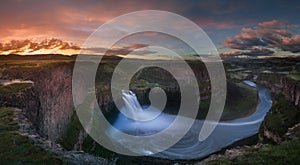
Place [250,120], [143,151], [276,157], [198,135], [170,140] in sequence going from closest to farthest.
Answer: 1. [276,157]
2. [143,151]
3. [170,140]
4. [198,135]
5. [250,120]

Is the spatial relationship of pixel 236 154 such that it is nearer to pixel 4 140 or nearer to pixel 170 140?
pixel 4 140

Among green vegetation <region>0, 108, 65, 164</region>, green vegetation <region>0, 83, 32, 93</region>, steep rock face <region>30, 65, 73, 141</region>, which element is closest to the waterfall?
steep rock face <region>30, 65, 73, 141</region>

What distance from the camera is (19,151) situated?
2078 centimetres

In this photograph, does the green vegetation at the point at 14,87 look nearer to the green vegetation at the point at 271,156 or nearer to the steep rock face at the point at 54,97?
the steep rock face at the point at 54,97

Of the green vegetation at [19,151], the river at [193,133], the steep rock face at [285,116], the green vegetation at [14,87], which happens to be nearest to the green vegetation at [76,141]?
the river at [193,133]

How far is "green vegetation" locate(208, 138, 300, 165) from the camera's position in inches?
760

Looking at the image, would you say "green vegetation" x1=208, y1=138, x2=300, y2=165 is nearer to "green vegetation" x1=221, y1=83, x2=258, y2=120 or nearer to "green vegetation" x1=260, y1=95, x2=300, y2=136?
"green vegetation" x1=260, y1=95, x2=300, y2=136

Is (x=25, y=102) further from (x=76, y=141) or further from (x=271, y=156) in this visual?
(x=76, y=141)

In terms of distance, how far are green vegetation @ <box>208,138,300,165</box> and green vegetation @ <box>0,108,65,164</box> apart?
12350 millimetres

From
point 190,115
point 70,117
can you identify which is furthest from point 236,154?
point 190,115

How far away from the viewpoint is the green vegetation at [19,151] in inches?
770

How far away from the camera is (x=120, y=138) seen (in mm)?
84938

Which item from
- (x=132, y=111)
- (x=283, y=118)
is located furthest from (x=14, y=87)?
(x=132, y=111)

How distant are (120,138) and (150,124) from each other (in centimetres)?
2319
